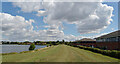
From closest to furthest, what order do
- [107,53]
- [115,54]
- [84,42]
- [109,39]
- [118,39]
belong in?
1. [115,54]
2. [107,53]
3. [118,39]
4. [109,39]
5. [84,42]

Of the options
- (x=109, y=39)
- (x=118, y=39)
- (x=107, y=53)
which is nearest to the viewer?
(x=107, y=53)

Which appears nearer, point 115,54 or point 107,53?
point 115,54

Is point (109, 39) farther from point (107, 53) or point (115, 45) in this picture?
point (107, 53)

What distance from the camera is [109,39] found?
1501 inches

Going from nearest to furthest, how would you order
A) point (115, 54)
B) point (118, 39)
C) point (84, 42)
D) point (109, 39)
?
point (115, 54) → point (118, 39) → point (109, 39) → point (84, 42)

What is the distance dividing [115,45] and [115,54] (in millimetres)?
15023

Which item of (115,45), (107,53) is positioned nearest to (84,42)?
(115,45)

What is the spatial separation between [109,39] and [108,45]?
7.62ft

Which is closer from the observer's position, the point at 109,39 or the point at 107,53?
the point at 107,53

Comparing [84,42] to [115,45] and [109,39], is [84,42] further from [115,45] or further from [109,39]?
[115,45]

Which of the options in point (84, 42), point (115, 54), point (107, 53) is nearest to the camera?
point (115, 54)

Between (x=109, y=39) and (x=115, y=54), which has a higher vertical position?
(x=109, y=39)

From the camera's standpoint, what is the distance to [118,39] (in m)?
32.2

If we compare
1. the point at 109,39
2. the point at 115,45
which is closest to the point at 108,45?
the point at 109,39
